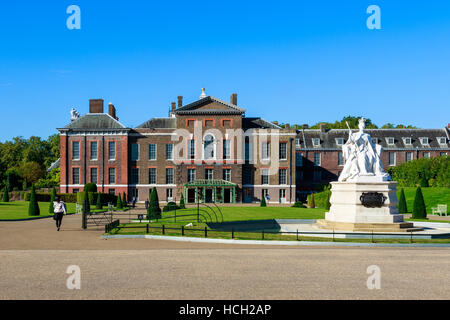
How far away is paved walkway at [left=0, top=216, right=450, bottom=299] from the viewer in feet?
29.5

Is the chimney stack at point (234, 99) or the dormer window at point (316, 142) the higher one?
the chimney stack at point (234, 99)

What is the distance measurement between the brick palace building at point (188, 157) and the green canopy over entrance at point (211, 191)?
139 mm

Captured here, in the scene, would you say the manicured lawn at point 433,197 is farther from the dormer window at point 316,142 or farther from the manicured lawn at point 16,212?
the manicured lawn at point 16,212

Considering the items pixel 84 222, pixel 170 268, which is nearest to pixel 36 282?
pixel 170 268

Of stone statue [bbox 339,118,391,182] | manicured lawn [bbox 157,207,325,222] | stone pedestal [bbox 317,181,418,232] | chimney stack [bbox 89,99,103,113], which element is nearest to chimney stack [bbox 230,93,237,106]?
chimney stack [bbox 89,99,103,113]

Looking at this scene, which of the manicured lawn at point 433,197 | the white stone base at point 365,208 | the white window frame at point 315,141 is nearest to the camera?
the white stone base at point 365,208

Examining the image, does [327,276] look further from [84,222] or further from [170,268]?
[84,222]

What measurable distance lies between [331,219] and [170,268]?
12954 mm

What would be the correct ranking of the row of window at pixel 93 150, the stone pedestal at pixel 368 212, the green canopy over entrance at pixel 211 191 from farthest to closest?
the row of window at pixel 93 150 → the green canopy over entrance at pixel 211 191 → the stone pedestal at pixel 368 212

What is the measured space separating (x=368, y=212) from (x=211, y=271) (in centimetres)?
1226

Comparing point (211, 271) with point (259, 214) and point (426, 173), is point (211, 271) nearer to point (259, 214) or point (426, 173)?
point (259, 214)

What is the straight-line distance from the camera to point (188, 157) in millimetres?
63188

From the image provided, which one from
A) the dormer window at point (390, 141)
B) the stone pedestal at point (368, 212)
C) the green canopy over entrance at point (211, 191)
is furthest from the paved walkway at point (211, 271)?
the dormer window at point (390, 141)

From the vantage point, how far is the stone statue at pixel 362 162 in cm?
2175
